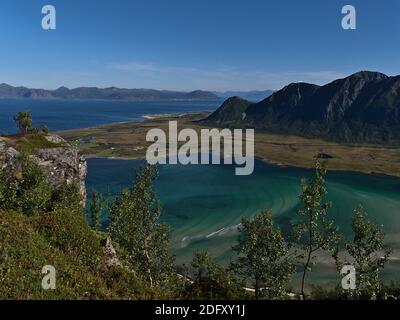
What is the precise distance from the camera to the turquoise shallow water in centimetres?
9956

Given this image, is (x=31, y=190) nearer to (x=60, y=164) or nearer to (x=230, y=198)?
(x=60, y=164)

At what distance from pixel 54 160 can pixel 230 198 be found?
2872 inches

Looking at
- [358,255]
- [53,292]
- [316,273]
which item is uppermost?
[53,292]

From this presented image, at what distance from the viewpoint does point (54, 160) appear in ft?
254

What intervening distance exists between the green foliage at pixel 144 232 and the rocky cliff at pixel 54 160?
82.3 feet

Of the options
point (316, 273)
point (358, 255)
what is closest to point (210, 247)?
point (316, 273)

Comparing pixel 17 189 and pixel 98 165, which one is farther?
pixel 98 165

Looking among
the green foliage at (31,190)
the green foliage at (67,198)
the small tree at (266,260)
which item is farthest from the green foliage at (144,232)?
the green foliage at (67,198)

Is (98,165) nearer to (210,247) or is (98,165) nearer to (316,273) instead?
(210,247)

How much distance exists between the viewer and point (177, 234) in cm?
10331

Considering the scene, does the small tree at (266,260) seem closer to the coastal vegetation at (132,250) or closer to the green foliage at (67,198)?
the coastal vegetation at (132,250)

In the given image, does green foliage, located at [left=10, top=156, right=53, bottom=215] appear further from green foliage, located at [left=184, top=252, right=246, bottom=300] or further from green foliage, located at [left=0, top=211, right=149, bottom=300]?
green foliage, located at [left=184, top=252, right=246, bottom=300]

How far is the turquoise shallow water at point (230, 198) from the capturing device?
327 feet
